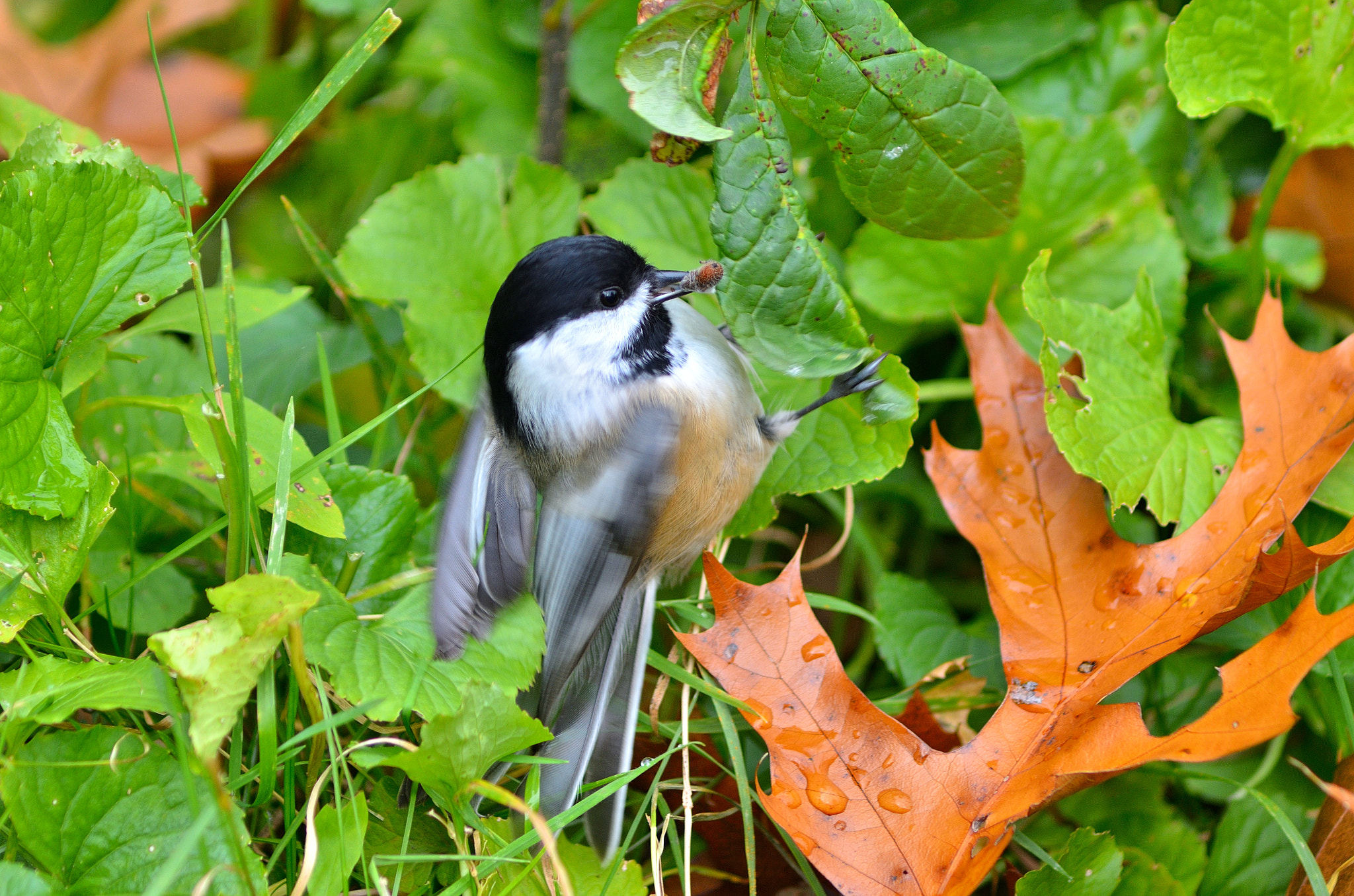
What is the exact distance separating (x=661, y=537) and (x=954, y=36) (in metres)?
1.11

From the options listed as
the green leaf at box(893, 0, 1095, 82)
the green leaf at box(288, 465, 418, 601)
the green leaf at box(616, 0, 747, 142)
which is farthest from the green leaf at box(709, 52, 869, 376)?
the green leaf at box(893, 0, 1095, 82)

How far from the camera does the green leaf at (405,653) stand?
3.34ft

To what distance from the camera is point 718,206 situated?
1.14m

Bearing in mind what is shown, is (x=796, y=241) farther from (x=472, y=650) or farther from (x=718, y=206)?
(x=472, y=650)

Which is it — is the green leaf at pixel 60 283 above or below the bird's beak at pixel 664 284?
above

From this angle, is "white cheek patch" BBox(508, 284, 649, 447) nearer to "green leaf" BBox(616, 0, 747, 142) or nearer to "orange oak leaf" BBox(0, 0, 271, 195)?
"green leaf" BBox(616, 0, 747, 142)

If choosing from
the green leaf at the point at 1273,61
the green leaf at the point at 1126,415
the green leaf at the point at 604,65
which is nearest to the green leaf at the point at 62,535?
the green leaf at the point at 604,65

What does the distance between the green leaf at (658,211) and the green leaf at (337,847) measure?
95 cm

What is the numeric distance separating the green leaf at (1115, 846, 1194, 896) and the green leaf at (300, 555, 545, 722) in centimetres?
74

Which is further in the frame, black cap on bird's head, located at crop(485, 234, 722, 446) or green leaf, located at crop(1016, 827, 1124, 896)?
black cap on bird's head, located at crop(485, 234, 722, 446)

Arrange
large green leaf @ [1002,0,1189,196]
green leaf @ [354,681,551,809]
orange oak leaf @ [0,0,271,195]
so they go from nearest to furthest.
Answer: green leaf @ [354,681,551,809]
large green leaf @ [1002,0,1189,196]
orange oak leaf @ [0,0,271,195]

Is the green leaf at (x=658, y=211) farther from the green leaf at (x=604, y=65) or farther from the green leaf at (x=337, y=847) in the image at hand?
the green leaf at (x=337, y=847)

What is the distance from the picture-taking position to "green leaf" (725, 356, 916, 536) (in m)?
1.30

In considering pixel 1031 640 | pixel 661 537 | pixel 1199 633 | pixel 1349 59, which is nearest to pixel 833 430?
pixel 661 537
